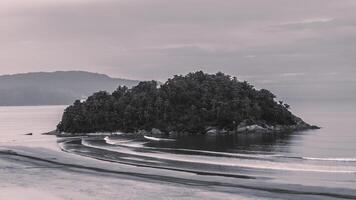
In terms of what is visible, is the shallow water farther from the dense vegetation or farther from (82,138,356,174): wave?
the dense vegetation

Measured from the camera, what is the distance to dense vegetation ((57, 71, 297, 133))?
92.2m

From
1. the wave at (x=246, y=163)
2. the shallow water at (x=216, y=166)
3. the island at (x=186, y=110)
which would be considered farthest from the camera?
the island at (x=186, y=110)

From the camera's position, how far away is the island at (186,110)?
9206 centimetres

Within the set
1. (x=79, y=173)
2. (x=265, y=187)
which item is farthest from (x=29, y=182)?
(x=265, y=187)

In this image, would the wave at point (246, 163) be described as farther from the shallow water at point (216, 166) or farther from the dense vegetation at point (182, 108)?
the dense vegetation at point (182, 108)

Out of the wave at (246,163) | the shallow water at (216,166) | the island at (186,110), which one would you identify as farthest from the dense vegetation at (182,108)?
the wave at (246,163)

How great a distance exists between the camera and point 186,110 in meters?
93.9

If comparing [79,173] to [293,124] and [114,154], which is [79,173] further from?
[293,124]

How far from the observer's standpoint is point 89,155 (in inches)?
2320

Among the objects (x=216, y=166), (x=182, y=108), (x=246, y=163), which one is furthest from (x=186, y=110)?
(x=216, y=166)

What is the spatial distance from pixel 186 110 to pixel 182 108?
2062 millimetres

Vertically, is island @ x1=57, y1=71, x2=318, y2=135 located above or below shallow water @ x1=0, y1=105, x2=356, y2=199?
above

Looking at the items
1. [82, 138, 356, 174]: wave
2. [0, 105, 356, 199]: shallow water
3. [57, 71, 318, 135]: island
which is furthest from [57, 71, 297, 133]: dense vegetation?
[82, 138, 356, 174]: wave

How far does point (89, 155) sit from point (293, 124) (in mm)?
52315
